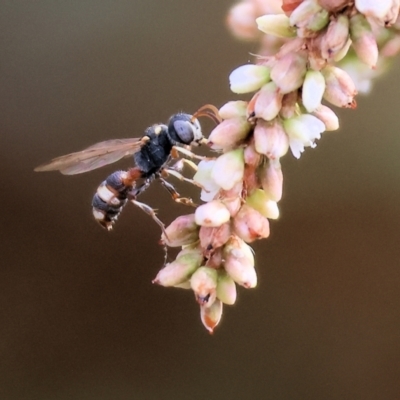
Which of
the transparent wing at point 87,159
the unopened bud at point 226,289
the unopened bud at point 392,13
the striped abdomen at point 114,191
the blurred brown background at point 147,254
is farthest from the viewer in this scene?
the blurred brown background at point 147,254

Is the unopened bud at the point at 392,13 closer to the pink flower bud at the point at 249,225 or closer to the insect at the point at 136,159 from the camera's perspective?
the pink flower bud at the point at 249,225

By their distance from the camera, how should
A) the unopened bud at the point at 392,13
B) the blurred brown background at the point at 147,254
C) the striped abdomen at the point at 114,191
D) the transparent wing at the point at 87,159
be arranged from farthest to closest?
the blurred brown background at the point at 147,254
the striped abdomen at the point at 114,191
the transparent wing at the point at 87,159
the unopened bud at the point at 392,13

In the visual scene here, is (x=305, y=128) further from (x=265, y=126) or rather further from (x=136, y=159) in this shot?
(x=136, y=159)

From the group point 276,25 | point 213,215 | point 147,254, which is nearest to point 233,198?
point 213,215

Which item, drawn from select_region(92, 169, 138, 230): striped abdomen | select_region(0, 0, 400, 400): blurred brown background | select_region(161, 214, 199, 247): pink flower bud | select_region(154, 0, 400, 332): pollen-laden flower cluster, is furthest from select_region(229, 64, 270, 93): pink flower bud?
select_region(0, 0, 400, 400): blurred brown background

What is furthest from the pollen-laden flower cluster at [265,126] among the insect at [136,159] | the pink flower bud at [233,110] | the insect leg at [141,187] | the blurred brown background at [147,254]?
the blurred brown background at [147,254]

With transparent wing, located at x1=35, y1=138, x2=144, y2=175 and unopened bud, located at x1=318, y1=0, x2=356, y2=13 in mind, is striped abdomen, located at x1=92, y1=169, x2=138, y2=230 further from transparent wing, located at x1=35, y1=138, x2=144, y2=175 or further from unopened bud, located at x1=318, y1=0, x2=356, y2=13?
unopened bud, located at x1=318, y1=0, x2=356, y2=13
